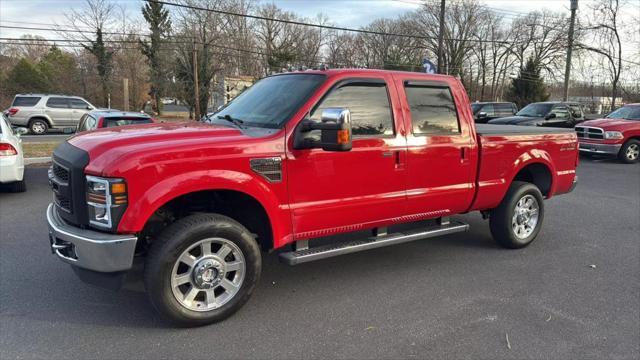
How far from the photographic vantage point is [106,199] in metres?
3.22

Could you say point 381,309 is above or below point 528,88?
below

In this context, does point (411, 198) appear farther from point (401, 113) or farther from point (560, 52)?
point (560, 52)

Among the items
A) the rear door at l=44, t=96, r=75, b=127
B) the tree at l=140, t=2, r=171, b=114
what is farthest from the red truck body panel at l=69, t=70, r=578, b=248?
the tree at l=140, t=2, r=171, b=114

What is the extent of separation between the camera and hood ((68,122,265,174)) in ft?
10.7

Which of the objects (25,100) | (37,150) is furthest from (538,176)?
(25,100)

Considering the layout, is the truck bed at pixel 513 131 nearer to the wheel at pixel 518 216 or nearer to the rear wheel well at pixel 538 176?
the rear wheel well at pixel 538 176

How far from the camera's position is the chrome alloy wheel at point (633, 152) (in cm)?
1398

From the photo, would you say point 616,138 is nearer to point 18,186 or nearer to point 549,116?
point 549,116

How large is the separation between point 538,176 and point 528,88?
42.6 metres

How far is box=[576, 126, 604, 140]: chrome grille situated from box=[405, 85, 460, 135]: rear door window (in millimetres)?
11257

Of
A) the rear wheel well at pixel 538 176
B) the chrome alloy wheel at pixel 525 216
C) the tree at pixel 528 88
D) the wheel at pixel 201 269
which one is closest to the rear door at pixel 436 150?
the chrome alloy wheel at pixel 525 216

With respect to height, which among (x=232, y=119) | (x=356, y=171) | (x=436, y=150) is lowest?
(x=356, y=171)

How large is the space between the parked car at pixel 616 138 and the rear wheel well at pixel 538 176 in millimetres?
9693

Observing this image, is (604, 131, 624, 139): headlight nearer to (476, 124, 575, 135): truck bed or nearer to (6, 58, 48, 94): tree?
(476, 124, 575, 135): truck bed
